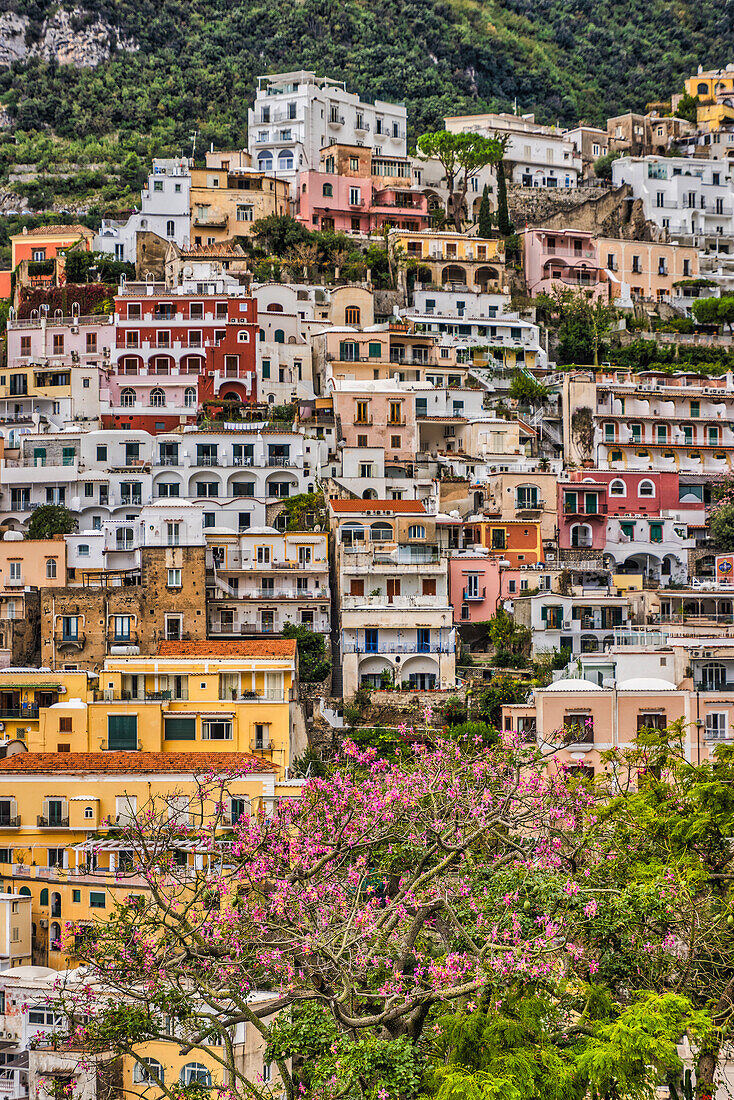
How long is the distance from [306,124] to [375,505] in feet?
117

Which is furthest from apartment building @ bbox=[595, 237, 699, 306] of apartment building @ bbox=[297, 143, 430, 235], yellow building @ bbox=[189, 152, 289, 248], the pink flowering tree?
the pink flowering tree

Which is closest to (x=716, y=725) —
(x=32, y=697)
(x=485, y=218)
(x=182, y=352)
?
(x=32, y=697)

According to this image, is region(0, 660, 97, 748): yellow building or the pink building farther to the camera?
Result: the pink building

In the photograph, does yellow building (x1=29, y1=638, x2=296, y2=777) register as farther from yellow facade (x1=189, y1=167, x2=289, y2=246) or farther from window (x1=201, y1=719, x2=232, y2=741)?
yellow facade (x1=189, y1=167, x2=289, y2=246)

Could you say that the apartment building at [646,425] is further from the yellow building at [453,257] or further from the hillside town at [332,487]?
the yellow building at [453,257]

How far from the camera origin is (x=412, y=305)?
8144 centimetres

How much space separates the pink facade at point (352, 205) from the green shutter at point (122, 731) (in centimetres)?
4078

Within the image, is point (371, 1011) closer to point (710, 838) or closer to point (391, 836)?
point (391, 836)

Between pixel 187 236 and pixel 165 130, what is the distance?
24.7 meters

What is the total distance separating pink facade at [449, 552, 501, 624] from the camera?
2403 inches

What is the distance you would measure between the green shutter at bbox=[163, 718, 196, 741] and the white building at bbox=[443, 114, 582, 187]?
5368 centimetres

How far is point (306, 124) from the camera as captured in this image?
9119 cm

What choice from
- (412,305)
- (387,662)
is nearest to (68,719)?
(387,662)

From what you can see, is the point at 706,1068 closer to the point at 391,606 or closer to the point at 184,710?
the point at 184,710
